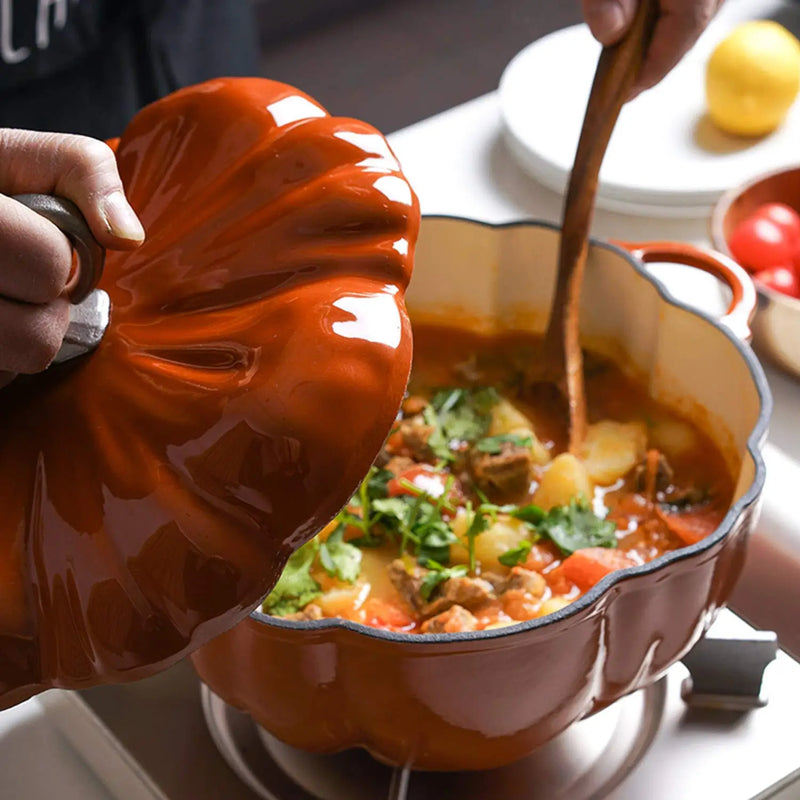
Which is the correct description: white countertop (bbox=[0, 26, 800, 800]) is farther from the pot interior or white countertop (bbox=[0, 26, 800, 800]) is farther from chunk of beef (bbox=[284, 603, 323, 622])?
chunk of beef (bbox=[284, 603, 323, 622])

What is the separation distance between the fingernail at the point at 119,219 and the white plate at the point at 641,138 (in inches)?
38.4

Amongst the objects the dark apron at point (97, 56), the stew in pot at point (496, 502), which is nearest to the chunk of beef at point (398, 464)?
the stew in pot at point (496, 502)

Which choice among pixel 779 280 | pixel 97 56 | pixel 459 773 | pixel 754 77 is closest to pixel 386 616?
pixel 459 773

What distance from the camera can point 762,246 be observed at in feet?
4.16

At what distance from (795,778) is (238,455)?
538 mm

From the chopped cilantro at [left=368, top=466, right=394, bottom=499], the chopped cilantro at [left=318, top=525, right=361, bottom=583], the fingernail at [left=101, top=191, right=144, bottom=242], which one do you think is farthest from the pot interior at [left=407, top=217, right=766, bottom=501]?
the fingernail at [left=101, top=191, right=144, bottom=242]

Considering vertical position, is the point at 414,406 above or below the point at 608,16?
below

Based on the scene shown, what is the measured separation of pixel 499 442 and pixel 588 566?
17cm

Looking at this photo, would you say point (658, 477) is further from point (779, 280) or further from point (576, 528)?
point (779, 280)

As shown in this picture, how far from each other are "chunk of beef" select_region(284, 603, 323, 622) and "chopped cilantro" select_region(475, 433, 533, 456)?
0.23m

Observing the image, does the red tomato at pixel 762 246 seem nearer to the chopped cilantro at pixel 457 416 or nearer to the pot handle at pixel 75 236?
the chopped cilantro at pixel 457 416

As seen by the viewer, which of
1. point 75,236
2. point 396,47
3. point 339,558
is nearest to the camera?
point 75,236

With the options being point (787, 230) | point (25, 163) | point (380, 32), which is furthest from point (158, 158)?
point (380, 32)

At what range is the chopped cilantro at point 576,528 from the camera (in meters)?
0.98
